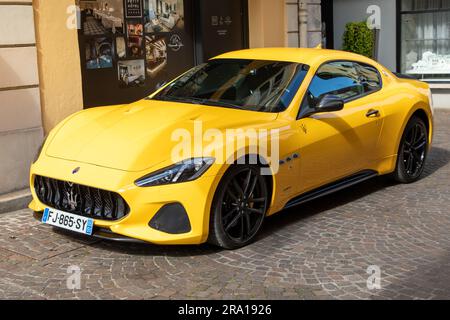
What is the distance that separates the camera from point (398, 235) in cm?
573

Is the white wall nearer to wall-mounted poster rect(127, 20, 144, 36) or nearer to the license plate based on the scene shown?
the license plate

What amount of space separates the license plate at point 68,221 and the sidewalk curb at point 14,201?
5.08ft

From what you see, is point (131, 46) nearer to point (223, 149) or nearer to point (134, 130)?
point (134, 130)

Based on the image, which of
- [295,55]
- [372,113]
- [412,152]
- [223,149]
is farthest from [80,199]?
[412,152]

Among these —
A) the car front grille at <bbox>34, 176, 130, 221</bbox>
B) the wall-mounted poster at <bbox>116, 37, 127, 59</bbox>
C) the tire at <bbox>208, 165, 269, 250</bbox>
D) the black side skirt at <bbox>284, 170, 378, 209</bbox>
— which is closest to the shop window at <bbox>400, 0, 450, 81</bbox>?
the wall-mounted poster at <bbox>116, 37, 127, 59</bbox>

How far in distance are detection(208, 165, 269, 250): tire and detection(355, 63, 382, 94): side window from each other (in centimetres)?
208

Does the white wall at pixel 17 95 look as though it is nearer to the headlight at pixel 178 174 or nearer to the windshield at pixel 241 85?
the windshield at pixel 241 85

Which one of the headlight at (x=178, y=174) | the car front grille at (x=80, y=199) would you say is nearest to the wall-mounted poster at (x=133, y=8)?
the car front grille at (x=80, y=199)

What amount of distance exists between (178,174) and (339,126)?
1.98 m

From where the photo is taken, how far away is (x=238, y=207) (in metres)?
5.31

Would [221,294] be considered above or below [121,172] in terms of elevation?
below

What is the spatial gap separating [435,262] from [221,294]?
1.74m
